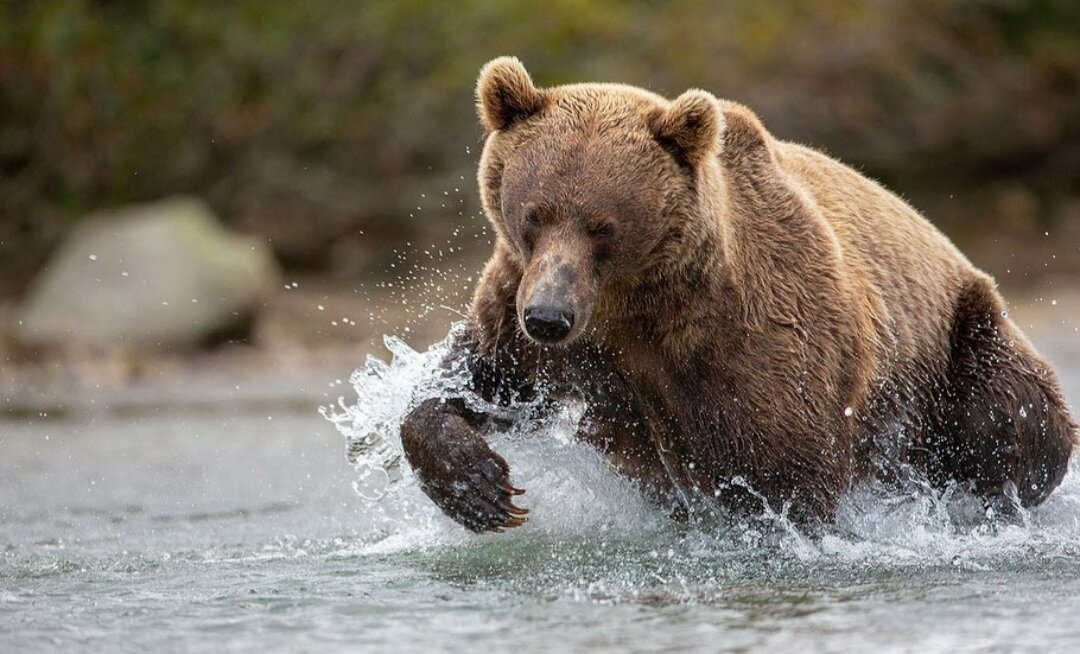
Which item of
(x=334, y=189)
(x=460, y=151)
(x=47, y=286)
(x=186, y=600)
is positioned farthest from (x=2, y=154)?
(x=186, y=600)

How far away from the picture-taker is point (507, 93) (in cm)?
540

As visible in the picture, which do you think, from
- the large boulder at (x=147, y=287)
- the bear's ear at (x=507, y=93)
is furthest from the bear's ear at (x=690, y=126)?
the large boulder at (x=147, y=287)

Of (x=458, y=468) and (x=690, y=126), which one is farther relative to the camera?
(x=458, y=468)

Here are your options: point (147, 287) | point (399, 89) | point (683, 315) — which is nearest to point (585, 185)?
point (683, 315)

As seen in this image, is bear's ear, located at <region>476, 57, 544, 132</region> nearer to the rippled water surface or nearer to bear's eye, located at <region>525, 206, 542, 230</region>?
bear's eye, located at <region>525, 206, 542, 230</region>

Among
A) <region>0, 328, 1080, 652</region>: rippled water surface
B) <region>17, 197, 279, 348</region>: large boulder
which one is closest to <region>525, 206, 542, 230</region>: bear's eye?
<region>0, 328, 1080, 652</region>: rippled water surface

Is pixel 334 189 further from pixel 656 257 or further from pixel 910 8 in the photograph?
pixel 656 257

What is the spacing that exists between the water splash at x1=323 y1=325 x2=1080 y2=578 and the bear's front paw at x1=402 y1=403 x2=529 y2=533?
12 cm

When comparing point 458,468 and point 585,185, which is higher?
point 585,185

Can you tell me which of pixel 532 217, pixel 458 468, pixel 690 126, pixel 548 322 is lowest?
pixel 458 468

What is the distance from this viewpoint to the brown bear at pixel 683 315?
521cm

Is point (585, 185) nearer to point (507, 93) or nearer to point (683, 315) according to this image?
point (507, 93)

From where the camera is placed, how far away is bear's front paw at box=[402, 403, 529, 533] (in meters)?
5.67

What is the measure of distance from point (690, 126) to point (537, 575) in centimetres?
160
